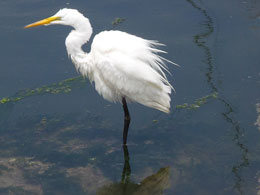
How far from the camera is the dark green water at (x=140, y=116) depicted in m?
5.09

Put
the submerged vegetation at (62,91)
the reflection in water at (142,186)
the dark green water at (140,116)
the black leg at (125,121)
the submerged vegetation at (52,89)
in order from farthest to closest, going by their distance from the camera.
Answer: the submerged vegetation at (52,89) < the submerged vegetation at (62,91) < the black leg at (125,121) < the dark green water at (140,116) < the reflection in water at (142,186)

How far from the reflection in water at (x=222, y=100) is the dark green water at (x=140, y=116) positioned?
1cm

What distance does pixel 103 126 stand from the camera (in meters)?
5.87

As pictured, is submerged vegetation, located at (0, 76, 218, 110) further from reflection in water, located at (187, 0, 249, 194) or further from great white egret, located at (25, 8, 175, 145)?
great white egret, located at (25, 8, 175, 145)

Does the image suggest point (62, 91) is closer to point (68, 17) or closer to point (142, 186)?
point (68, 17)

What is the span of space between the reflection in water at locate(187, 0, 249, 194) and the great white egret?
913 mm

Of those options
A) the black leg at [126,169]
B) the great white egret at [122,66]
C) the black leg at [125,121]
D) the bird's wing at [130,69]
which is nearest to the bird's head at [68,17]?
the great white egret at [122,66]

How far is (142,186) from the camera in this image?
5.04 metres

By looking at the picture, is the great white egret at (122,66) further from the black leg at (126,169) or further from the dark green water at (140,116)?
the dark green water at (140,116)

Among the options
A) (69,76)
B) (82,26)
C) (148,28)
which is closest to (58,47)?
(69,76)

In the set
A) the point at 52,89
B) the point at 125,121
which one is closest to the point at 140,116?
the point at 125,121

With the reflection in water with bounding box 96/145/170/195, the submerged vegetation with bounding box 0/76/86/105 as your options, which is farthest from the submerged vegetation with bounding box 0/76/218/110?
the reflection in water with bounding box 96/145/170/195

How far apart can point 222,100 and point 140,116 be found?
42.9 inches

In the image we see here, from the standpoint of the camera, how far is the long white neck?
5.44 meters
